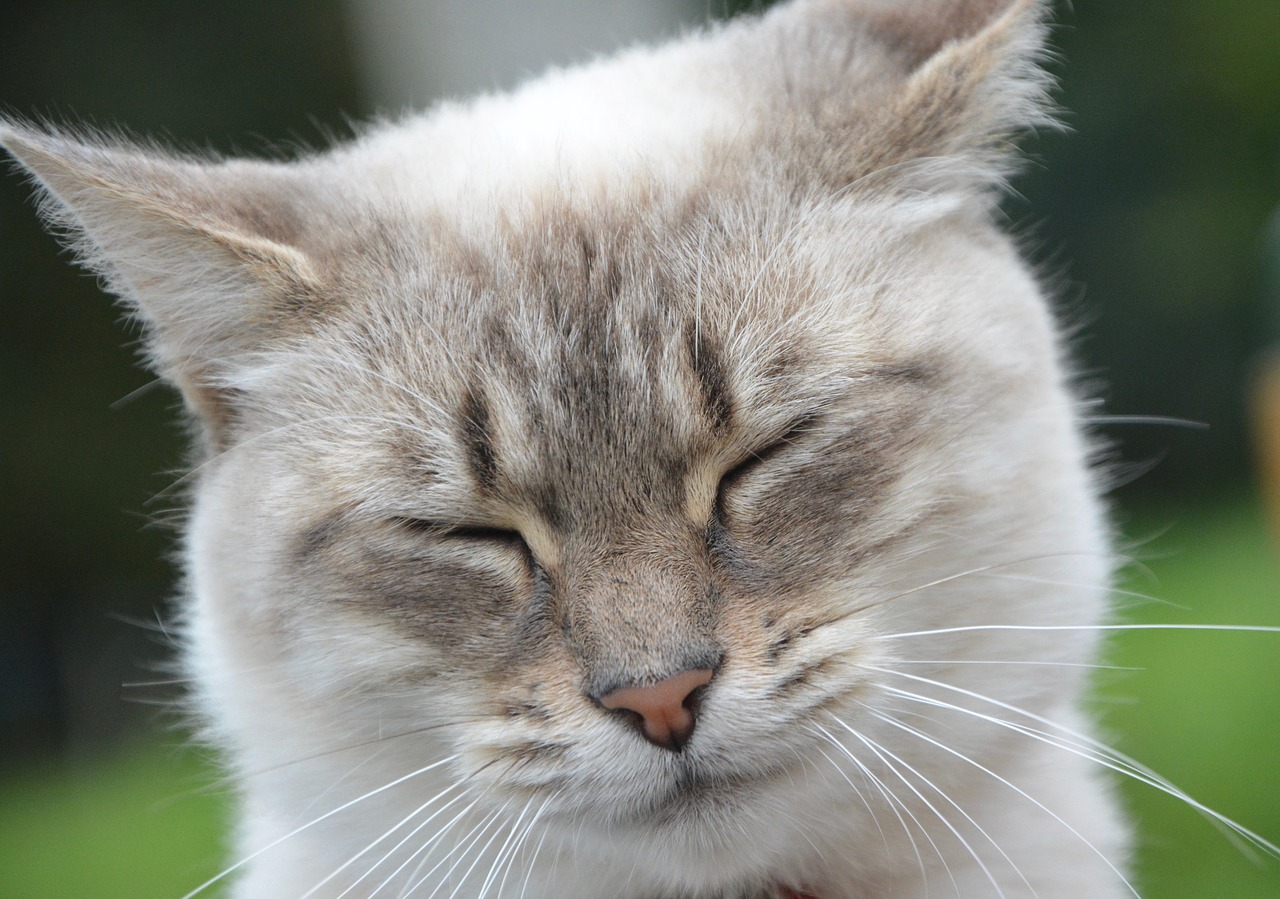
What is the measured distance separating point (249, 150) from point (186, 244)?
406 centimetres

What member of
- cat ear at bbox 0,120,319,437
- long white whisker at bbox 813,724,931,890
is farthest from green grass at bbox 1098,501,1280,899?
cat ear at bbox 0,120,319,437

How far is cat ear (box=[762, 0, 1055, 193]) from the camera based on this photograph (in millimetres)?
1552

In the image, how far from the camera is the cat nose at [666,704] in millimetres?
1254

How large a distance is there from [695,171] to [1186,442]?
5671 millimetres

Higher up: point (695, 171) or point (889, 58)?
point (889, 58)

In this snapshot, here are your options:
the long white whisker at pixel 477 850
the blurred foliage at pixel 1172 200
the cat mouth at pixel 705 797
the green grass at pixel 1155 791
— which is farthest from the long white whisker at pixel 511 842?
the blurred foliage at pixel 1172 200

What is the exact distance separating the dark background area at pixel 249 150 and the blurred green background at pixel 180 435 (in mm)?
12

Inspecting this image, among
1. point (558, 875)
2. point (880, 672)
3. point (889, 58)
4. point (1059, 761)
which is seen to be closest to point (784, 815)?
point (880, 672)

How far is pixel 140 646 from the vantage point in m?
5.26

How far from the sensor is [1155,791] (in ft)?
11.3

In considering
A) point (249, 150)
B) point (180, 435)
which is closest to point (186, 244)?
point (180, 435)

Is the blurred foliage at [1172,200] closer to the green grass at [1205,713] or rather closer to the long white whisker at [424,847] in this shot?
the green grass at [1205,713]

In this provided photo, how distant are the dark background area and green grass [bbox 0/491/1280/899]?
49cm

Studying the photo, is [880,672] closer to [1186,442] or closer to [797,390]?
[797,390]
